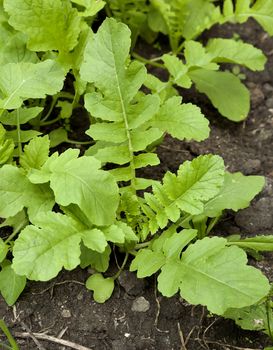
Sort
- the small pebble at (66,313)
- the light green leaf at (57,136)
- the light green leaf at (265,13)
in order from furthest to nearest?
the light green leaf at (265,13) → the light green leaf at (57,136) → the small pebble at (66,313)

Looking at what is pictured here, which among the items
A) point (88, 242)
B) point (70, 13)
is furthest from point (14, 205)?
point (70, 13)

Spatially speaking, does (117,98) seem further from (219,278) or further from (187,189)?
(219,278)

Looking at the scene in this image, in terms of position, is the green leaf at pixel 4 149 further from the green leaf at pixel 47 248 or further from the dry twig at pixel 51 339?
the dry twig at pixel 51 339

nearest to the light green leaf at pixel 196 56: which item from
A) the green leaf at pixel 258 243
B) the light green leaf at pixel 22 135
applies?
the light green leaf at pixel 22 135

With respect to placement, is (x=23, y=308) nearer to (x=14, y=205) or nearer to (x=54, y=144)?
(x=14, y=205)

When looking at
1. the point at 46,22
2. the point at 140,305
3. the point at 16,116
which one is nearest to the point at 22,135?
the point at 16,116

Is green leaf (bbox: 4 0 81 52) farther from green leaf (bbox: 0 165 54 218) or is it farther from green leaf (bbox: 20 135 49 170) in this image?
green leaf (bbox: 0 165 54 218)
